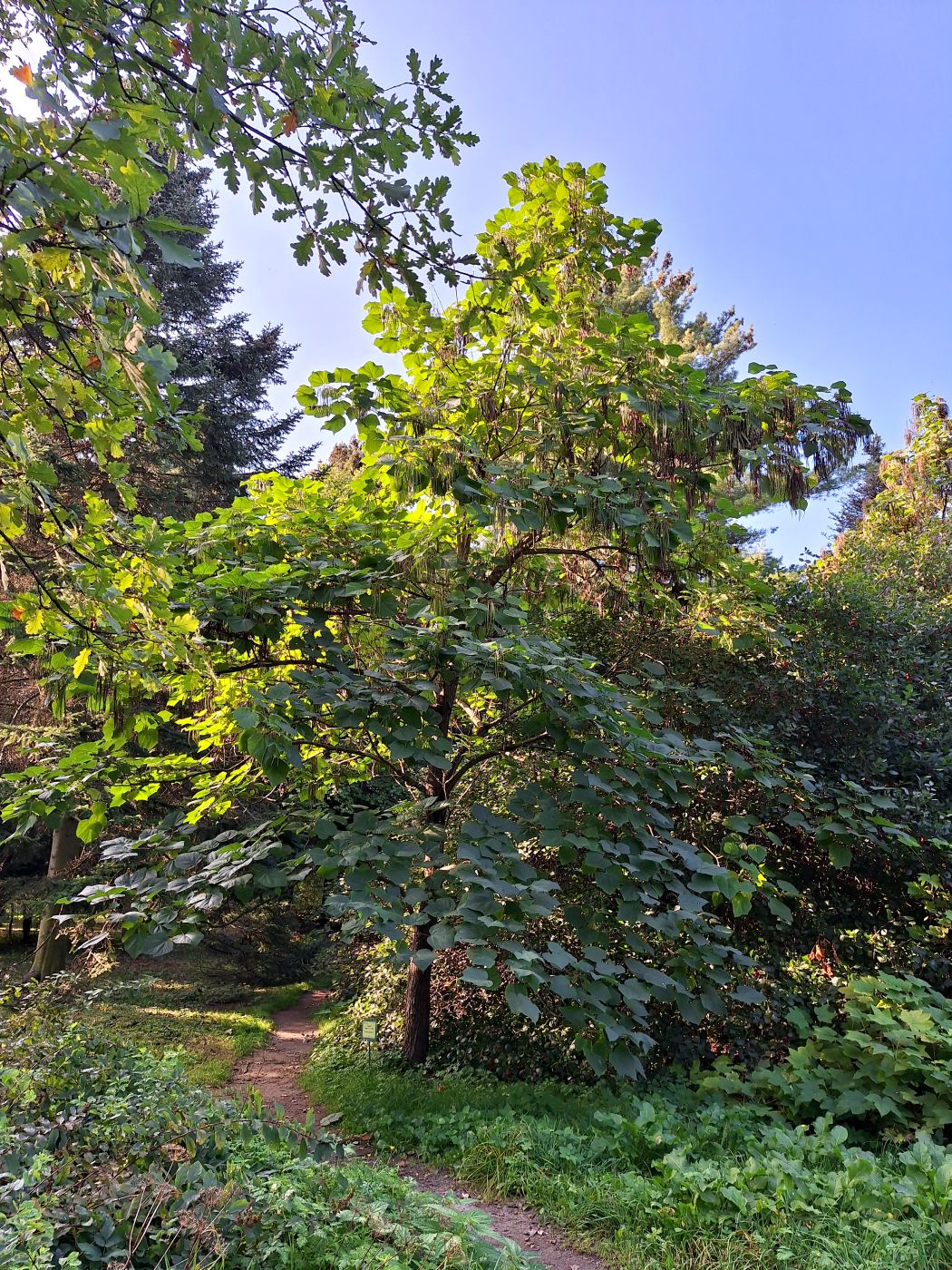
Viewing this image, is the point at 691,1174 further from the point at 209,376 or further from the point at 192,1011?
the point at 209,376

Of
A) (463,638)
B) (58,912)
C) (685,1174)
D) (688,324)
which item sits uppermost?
(688,324)

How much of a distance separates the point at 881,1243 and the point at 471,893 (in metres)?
1.72

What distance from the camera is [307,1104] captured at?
5242 mm

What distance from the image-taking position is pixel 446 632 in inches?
126

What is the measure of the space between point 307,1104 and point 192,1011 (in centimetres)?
400

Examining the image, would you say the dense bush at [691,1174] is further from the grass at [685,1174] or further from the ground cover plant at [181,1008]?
the ground cover plant at [181,1008]

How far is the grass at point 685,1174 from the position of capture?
2441 millimetres

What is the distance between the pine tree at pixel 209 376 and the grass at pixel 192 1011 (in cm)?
573

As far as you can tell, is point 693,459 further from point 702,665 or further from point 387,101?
point 387,101

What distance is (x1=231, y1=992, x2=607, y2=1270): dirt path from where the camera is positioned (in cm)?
271

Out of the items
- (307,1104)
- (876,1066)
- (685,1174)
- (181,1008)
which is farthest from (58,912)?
(876,1066)

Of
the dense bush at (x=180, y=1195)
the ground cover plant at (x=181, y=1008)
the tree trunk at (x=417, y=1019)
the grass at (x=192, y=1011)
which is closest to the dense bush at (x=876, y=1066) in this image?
the tree trunk at (x=417, y=1019)

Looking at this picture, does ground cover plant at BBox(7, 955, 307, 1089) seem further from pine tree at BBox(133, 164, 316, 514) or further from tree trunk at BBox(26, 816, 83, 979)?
pine tree at BBox(133, 164, 316, 514)

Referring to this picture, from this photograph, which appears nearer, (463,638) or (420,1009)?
(463,638)
